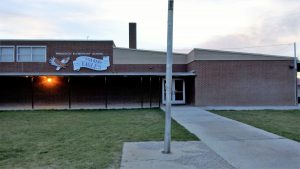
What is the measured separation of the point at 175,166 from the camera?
228 inches

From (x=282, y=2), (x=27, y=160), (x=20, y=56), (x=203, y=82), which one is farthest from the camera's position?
(x=20, y=56)

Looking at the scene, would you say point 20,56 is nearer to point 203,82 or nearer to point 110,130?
point 203,82

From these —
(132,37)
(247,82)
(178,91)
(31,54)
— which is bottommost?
(178,91)

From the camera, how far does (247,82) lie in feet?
72.3

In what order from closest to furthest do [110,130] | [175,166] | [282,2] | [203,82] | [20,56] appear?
[175,166], [110,130], [282,2], [203,82], [20,56]

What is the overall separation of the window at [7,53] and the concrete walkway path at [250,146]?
61.6ft

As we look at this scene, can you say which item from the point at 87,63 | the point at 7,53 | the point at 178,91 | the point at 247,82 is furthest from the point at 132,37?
the point at 247,82

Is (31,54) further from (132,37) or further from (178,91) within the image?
(178,91)

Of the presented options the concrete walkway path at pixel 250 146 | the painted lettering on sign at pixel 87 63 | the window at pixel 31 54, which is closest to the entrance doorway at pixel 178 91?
the painted lettering on sign at pixel 87 63

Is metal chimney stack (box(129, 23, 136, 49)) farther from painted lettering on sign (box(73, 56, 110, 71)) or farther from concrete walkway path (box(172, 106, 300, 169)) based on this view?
concrete walkway path (box(172, 106, 300, 169))

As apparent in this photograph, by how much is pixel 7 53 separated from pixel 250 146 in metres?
22.2

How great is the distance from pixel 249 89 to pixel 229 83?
148cm

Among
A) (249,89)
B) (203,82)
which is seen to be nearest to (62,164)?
(203,82)

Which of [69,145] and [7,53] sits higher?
[7,53]
